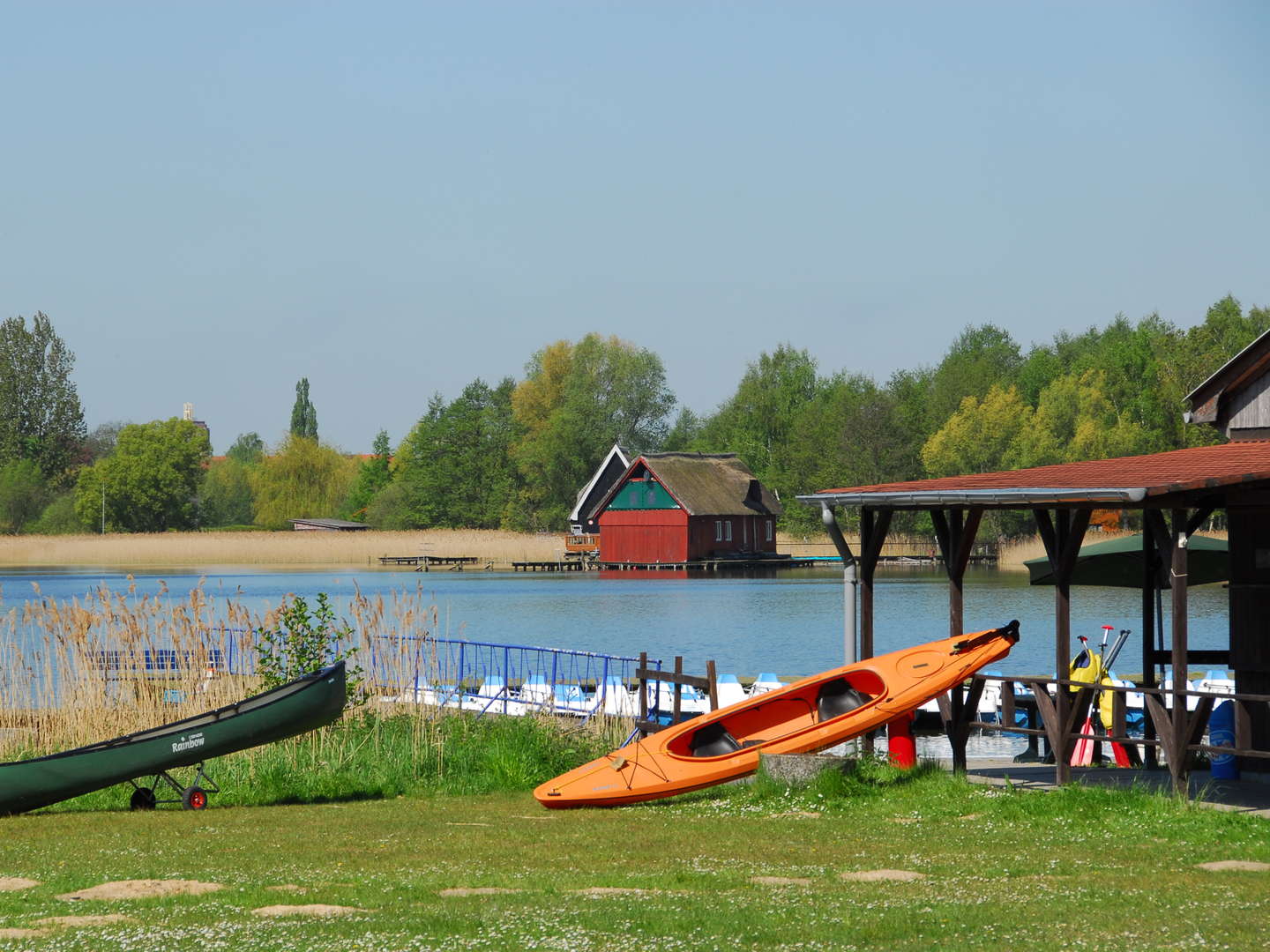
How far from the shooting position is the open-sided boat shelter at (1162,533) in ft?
39.7

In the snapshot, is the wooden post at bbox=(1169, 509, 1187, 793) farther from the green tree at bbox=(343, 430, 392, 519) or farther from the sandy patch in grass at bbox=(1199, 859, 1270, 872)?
the green tree at bbox=(343, 430, 392, 519)

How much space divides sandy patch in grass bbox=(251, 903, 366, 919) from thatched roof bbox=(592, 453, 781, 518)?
72786 millimetres

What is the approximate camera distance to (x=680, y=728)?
14.2 m

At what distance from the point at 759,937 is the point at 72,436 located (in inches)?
4770

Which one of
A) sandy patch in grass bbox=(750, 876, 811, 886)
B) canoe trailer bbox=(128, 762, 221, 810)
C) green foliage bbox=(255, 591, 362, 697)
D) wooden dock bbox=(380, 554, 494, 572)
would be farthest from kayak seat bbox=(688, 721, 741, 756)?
wooden dock bbox=(380, 554, 494, 572)

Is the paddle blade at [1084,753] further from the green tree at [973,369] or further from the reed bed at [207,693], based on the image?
the green tree at [973,369]

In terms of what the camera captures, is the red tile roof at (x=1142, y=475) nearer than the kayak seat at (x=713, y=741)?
Yes

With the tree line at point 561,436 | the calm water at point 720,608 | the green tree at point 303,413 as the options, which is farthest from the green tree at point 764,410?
the green tree at point 303,413

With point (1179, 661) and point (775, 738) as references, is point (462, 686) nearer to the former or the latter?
point (775, 738)

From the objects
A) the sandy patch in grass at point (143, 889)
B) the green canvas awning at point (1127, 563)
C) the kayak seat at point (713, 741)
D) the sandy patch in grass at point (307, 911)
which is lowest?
the sandy patch in grass at point (143, 889)

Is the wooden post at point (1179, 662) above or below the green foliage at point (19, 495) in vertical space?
below

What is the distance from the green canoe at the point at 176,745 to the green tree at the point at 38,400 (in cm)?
10964

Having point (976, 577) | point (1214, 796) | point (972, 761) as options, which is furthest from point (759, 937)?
point (976, 577)

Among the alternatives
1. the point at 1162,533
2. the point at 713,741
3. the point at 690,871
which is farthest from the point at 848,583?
the point at 690,871
